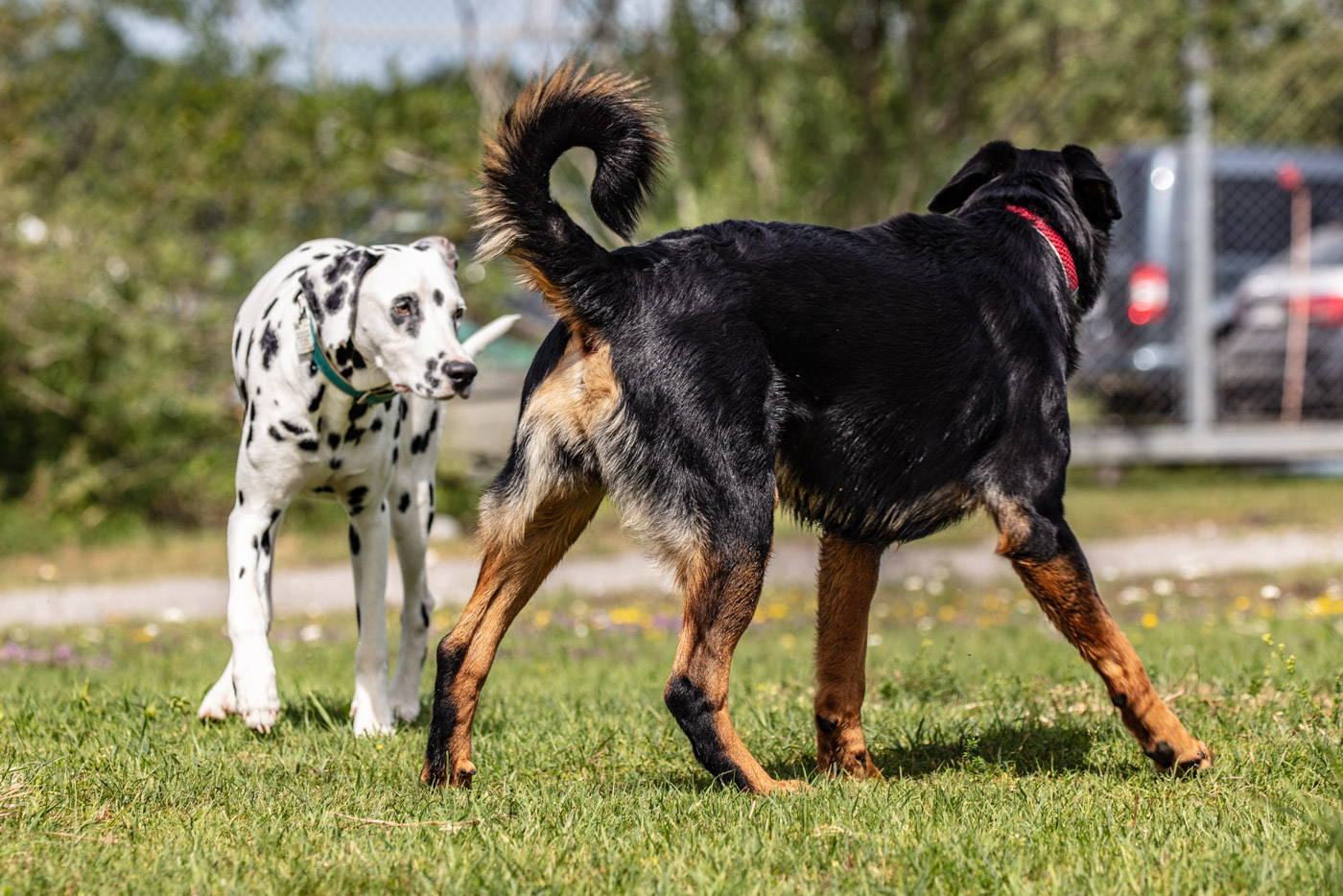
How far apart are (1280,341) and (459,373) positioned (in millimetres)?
9903

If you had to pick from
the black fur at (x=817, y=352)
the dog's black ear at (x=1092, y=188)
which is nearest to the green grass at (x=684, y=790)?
the black fur at (x=817, y=352)

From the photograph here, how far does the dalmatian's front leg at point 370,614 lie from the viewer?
15.0 feet

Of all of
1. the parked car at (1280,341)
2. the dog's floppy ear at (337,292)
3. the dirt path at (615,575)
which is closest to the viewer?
the dog's floppy ear at (337,292)

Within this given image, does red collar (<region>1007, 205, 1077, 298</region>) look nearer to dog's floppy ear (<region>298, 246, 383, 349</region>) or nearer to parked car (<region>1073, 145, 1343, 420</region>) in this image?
dog's floppy ear (<region>298, 246, 383, 349</region>)

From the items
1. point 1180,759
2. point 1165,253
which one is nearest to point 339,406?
point 1180,759

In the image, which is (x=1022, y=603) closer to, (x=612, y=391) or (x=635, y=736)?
(x=635, y=736)

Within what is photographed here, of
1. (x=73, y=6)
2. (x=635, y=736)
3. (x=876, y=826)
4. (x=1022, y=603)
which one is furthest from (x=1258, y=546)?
(x=73, y=6)

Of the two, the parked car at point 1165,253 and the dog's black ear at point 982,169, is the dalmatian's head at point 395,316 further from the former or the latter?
the parked car at point 1165,253

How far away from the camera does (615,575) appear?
9672 millimetres

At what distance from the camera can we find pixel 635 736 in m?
4.30

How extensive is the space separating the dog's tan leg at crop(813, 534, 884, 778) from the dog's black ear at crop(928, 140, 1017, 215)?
130 cm

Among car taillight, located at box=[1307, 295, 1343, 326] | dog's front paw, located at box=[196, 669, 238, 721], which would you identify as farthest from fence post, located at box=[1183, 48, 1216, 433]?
dog's front paw, located at box=[196, 669, 238, 721]

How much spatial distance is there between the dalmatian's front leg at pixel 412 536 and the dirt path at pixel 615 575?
138 inches

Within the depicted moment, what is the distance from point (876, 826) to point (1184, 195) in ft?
32.3
